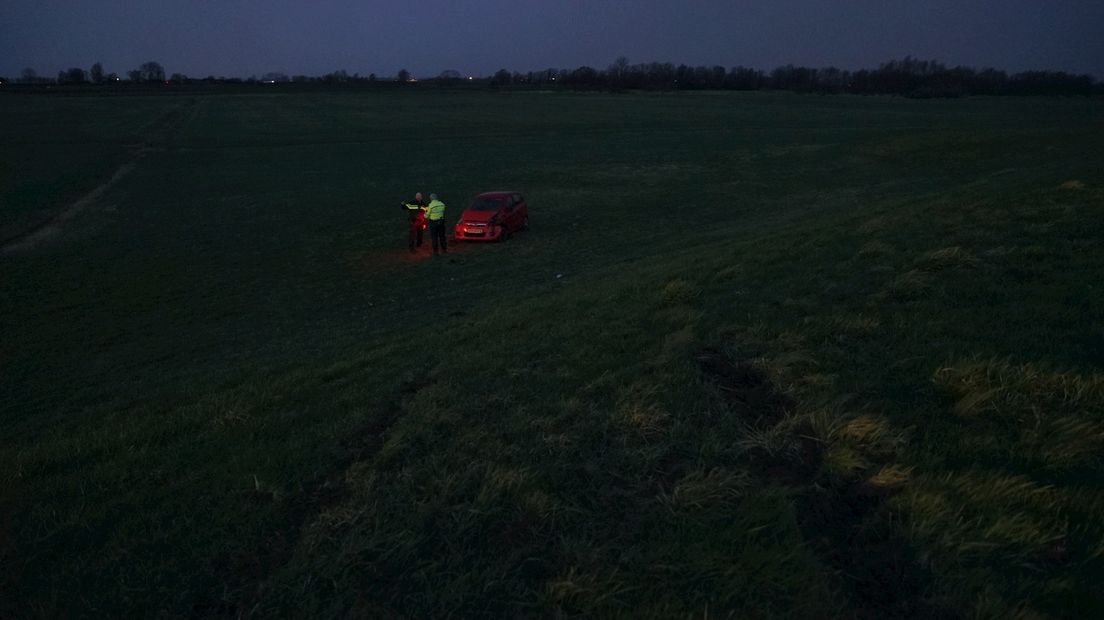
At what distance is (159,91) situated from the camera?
13425cm

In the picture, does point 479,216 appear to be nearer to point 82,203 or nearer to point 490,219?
point 490,219

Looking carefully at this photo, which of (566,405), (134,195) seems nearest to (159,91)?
(134,195)

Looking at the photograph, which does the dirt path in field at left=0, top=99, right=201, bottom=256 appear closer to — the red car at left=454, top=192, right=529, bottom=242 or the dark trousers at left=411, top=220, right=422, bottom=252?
the dark trousers at left=411, top=220, right=422, bottom=252

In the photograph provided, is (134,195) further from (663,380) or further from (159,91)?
(159,91)

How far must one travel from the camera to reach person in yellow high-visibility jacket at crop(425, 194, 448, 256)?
1961 cm

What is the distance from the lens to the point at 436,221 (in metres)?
19.8

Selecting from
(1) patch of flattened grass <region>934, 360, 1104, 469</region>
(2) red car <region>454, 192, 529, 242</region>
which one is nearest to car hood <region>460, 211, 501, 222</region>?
(2) red car <region>454, 192, 529, 242</region>

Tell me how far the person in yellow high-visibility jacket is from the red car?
3.79ft

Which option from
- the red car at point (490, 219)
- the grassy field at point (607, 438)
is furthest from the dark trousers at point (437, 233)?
the grassy field at point (607, 438)

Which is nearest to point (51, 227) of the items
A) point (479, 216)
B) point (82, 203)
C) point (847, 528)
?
point (82, 203)

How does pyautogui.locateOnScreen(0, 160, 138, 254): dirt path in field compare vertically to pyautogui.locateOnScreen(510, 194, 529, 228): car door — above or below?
below

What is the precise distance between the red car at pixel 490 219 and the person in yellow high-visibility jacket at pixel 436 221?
45.5 inches

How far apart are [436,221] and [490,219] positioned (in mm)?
1992

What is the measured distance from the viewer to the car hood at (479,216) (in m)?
21.3
